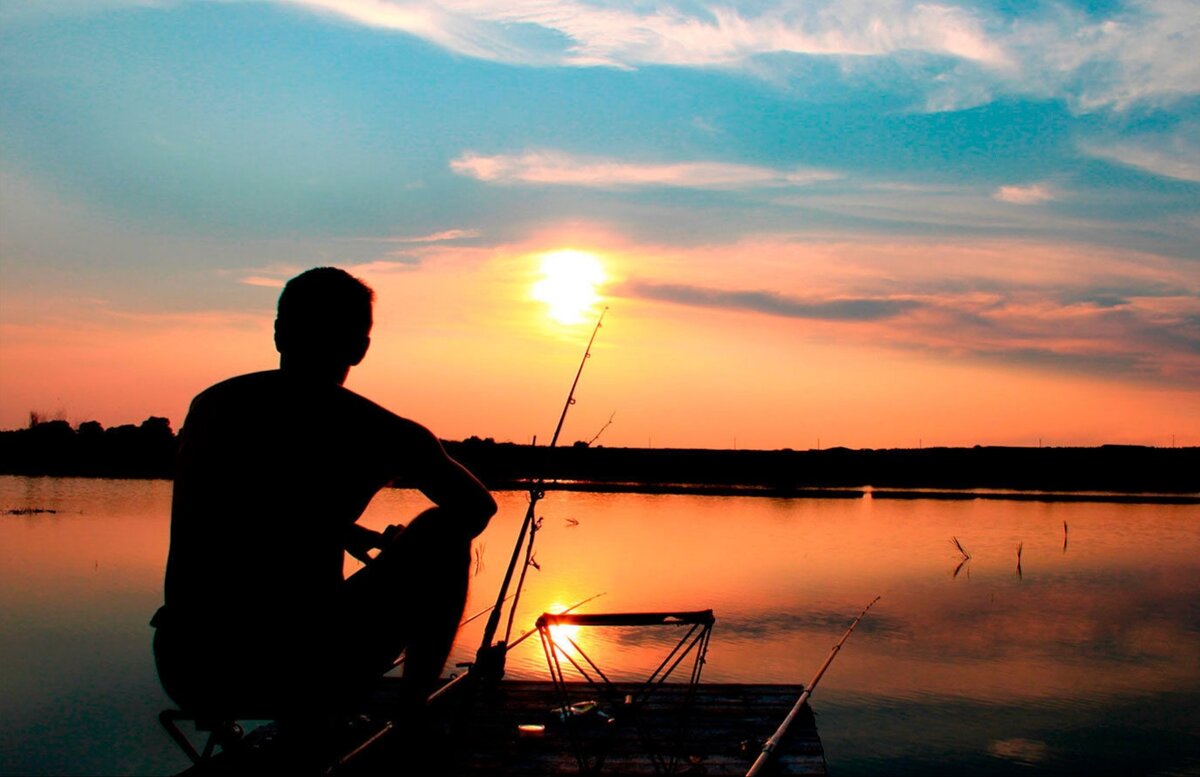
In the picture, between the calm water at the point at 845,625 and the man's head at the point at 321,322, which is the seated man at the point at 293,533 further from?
the calm water at the point at 845,625

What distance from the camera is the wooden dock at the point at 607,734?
5.04 m

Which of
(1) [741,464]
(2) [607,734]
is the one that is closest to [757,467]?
(1) [741,464]

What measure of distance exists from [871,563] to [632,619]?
55.9ft

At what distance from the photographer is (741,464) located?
63219 millimetres

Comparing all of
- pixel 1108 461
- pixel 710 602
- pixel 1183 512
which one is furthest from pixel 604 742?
pixel 1108 461

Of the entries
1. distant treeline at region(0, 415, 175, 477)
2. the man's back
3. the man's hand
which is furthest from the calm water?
distant treeline at region(0, 415, 175, 477)

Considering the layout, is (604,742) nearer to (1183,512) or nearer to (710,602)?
(710,602)

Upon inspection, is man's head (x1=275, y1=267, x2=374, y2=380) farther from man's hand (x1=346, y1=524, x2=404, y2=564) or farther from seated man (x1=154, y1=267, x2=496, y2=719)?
man's hand (x1=346, y1=524, x2=404, y2=564)

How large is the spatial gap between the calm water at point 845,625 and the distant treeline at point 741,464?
22.0m

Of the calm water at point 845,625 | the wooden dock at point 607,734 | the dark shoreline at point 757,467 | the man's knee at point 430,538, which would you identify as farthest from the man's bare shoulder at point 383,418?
the dark shoreline at point 757,467

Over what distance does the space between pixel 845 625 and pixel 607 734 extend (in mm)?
8636

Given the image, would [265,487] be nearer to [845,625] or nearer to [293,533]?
[293,533]

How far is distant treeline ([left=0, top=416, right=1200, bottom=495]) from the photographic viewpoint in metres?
49.8

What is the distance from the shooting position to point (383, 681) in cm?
706
